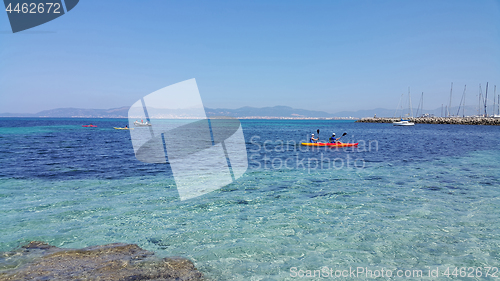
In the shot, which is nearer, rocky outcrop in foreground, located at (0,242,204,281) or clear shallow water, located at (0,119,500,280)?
rocky outcrop in foreground, located at (0,242,204,281)

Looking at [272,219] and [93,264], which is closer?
[93,264]

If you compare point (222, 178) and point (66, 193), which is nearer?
point (66, 193)

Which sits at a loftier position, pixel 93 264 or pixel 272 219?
pixel 93 264

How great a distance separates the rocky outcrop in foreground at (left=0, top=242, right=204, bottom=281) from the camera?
5.22 metres

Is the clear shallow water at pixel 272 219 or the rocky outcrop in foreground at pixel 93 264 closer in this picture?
the rocky outcrop in foreground at pixel 93 264

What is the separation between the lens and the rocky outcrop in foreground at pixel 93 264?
522cm

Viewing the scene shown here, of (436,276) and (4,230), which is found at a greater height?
(4,230)

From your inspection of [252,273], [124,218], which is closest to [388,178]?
[252,273]

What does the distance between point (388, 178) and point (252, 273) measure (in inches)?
468

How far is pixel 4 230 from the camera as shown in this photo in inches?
300

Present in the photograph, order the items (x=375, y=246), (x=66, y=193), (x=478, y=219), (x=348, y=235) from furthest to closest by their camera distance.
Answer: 1. (x=66, y=193)
2. (x=478, y=219)
3. (x=348, y=235)
4. (x=375, y=246)

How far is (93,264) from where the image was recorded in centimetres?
573

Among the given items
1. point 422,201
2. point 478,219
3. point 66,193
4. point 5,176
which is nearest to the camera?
point 478,219

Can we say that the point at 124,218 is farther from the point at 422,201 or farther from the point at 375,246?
the point at 422,201
